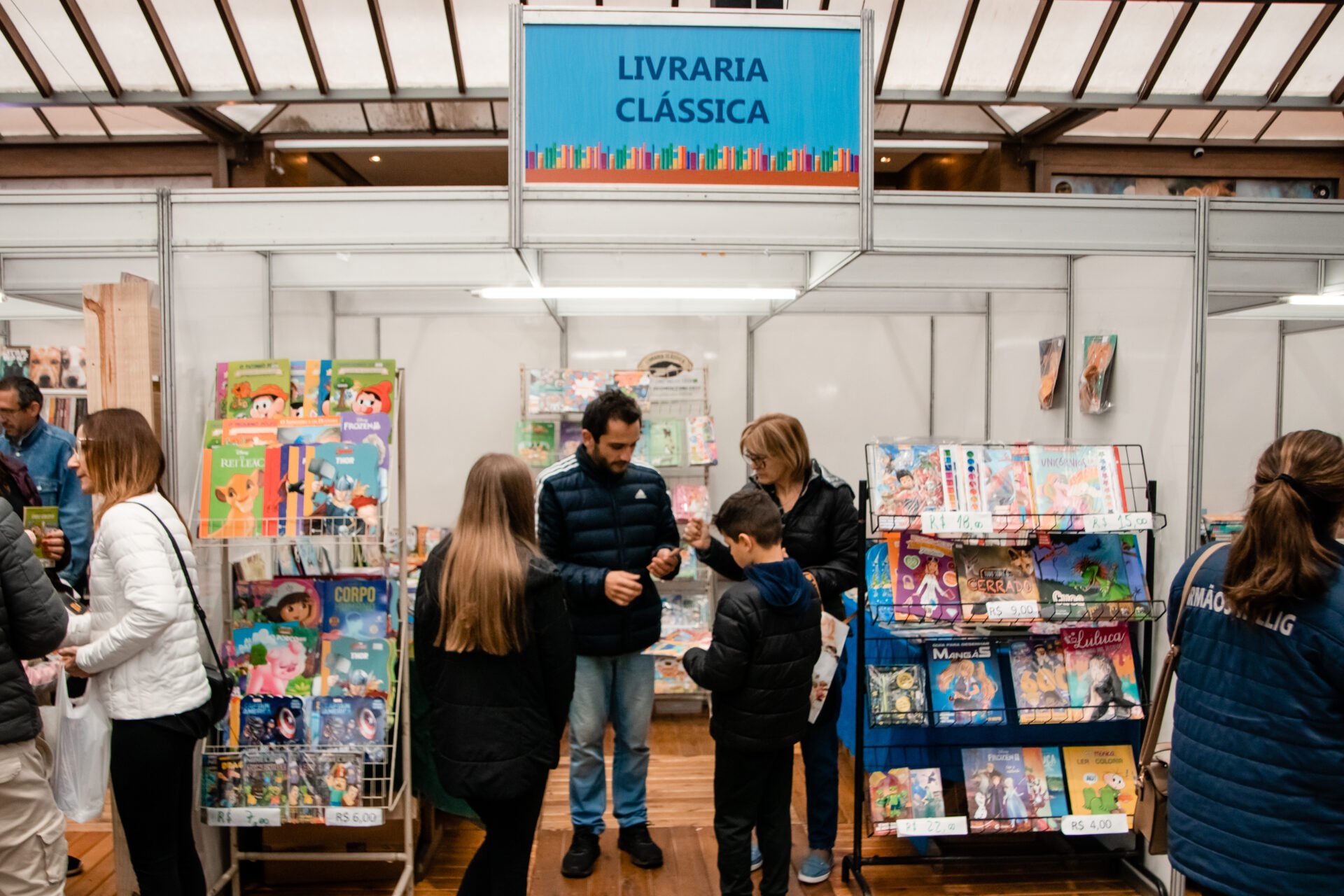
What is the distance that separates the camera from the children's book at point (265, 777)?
2777mm

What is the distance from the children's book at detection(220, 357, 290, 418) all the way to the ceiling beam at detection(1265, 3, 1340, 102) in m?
6.28

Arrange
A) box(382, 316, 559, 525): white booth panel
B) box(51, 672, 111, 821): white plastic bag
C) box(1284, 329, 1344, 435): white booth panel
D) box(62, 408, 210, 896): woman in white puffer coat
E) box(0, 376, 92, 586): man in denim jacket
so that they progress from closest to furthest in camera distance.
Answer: box(62, 408, 210, 896): woman in white puffer coat < box(51, 672, 111, 821): white plastic bag < box(0, 376, 92, 586): man in denim jacket < box(1284, 329, 1344, 435): white booth panel < box(382, 316, 559, 525): white booth panel

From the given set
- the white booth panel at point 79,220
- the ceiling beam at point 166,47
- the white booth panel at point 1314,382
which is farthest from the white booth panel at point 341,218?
the white booth panel at point 1314,382

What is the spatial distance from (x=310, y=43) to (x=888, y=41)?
372 cm

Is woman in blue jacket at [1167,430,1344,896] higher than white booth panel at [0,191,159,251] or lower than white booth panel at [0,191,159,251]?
lower

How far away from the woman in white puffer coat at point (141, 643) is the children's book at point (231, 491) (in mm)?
264

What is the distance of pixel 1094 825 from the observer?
10.2ft

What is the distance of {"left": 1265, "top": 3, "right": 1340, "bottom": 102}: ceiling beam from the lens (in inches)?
196

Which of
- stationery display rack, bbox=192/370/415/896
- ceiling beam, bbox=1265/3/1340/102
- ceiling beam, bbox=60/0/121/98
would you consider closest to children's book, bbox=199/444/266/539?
stationery display rack, bbox=192/370/415/896

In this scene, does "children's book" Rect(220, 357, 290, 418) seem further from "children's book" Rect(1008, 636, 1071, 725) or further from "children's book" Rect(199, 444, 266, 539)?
"children's book" Rect(1008, 636, 1071, 725)

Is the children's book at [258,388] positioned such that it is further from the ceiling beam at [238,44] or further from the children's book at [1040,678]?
the ceiling beam at [238,44]

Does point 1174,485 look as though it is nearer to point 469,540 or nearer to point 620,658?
point 620,658

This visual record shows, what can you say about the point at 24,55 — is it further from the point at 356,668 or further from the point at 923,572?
the point at 923,572

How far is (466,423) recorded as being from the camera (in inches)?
220
